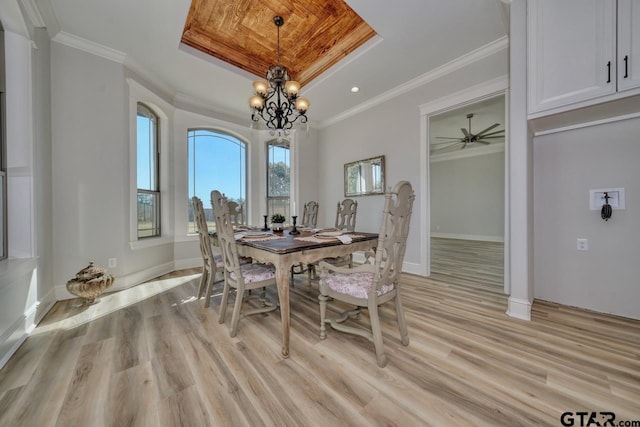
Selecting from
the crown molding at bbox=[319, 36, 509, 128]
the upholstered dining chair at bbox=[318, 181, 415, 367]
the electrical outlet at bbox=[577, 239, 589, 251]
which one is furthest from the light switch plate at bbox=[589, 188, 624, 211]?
the upholstered dining chair at bbox=[318, 181, 415, 367]

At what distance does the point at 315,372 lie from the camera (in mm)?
1445

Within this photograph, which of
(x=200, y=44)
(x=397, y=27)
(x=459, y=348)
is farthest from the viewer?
(x=200, y=44)

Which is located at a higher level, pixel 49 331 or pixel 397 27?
pixel 397 27

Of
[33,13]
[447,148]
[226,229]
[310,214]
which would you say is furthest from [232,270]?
[447,148]

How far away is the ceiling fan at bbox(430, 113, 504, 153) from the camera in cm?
498

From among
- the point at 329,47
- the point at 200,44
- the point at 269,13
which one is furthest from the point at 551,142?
the point at 200,44

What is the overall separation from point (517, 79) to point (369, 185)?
2.36 m

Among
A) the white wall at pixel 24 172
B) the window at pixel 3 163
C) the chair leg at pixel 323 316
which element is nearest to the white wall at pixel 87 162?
the white wall at pixel 24 172

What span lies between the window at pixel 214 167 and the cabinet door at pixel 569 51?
417 centimetres

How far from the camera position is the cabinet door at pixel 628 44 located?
5.10 feet

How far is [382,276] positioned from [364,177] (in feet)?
9.55

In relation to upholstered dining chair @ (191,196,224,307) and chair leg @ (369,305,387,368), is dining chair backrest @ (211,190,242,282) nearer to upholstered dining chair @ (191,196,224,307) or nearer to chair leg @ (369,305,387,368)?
upholstered dining chair @ (191,196,224,307)

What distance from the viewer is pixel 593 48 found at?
67.2 inches

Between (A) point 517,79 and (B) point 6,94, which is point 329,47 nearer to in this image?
(A) point 517,79
